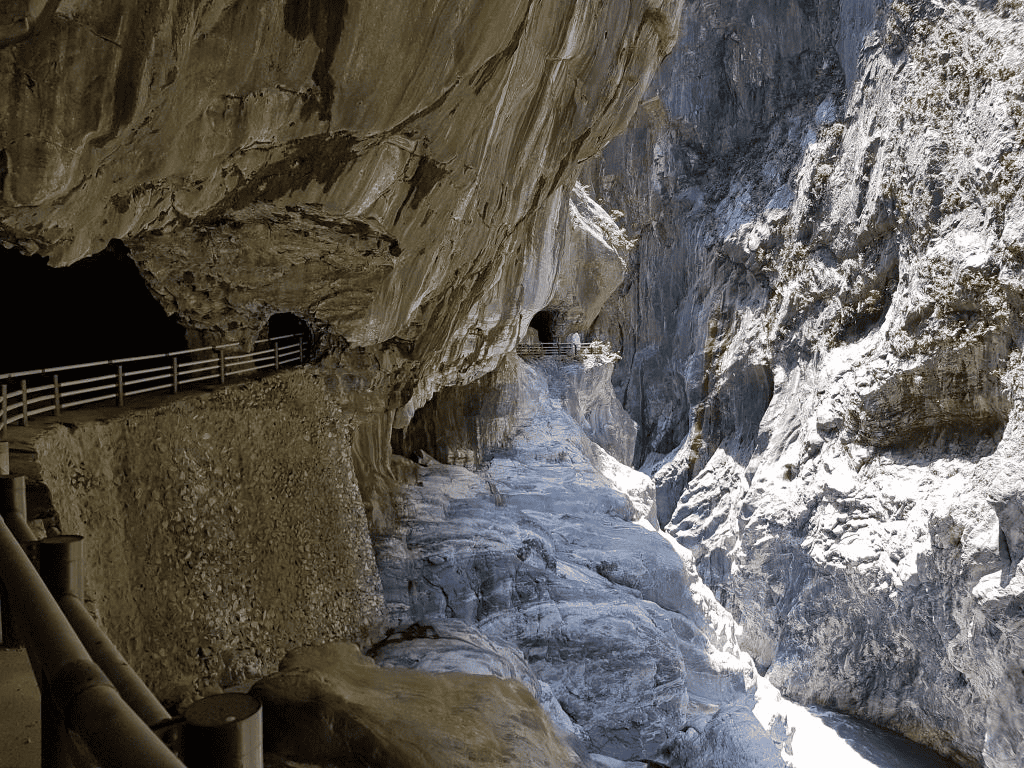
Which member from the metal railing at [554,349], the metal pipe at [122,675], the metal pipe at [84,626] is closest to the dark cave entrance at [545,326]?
the metal railing at [554,349]

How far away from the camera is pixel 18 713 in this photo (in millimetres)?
3133

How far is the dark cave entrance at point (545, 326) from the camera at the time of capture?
29.2 m

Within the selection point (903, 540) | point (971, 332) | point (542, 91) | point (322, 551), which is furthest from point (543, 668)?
point (971, 332)

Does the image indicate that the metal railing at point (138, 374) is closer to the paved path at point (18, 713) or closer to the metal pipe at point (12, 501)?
the paved path at point (18, 713)

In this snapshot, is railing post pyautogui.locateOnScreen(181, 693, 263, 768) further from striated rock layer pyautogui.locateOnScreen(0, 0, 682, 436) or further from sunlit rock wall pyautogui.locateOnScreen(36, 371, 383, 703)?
striated rock layer pyautogui.locateOnScreen(0, 0, 682, 436)

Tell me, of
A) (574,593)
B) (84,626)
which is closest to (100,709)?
A: (84,626)

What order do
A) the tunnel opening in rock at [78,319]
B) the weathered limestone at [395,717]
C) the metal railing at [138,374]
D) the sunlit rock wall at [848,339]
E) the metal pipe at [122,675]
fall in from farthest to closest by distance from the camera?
the sunlit rock wall at [848,339] < the tunnel opening in rock at [78,319] < the metal railing at [138,374] < the weathered limestone at [395,717] < the metal pipe at [122,675]

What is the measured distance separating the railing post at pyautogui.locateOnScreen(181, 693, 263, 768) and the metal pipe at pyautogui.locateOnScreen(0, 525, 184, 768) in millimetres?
152

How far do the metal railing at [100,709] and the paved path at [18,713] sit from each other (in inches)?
42.8

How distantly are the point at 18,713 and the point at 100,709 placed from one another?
A: 82.9 inches

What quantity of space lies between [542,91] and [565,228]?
8.86 metres

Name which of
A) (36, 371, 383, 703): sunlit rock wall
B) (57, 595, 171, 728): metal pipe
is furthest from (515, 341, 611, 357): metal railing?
(57, 595, 171, 728): metal pipe

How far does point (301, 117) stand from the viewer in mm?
8094

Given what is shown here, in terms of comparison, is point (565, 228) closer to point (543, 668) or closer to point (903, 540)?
point (543, 668)
